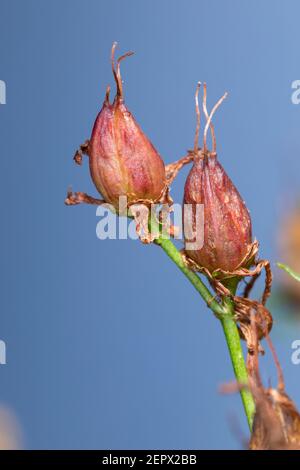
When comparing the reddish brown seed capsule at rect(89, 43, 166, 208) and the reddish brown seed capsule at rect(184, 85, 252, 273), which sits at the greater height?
the reddish brown seed capsule at rect(89, 43, 166, 208)

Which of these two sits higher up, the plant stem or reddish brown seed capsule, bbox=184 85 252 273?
reddish brown seed capsule, bbox=184 85 252 273

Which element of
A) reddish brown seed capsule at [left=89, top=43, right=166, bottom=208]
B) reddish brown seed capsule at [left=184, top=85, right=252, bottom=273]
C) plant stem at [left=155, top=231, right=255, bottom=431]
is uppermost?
reddish brown seed capsule at [left=89, top=43, right=166, bottom=208]

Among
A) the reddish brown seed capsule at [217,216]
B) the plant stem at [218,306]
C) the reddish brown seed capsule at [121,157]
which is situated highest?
the reddish brown seed capsule at [121,157]

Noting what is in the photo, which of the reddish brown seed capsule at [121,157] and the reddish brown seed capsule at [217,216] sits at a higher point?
the reddish brown seed capsule at [121,157]
